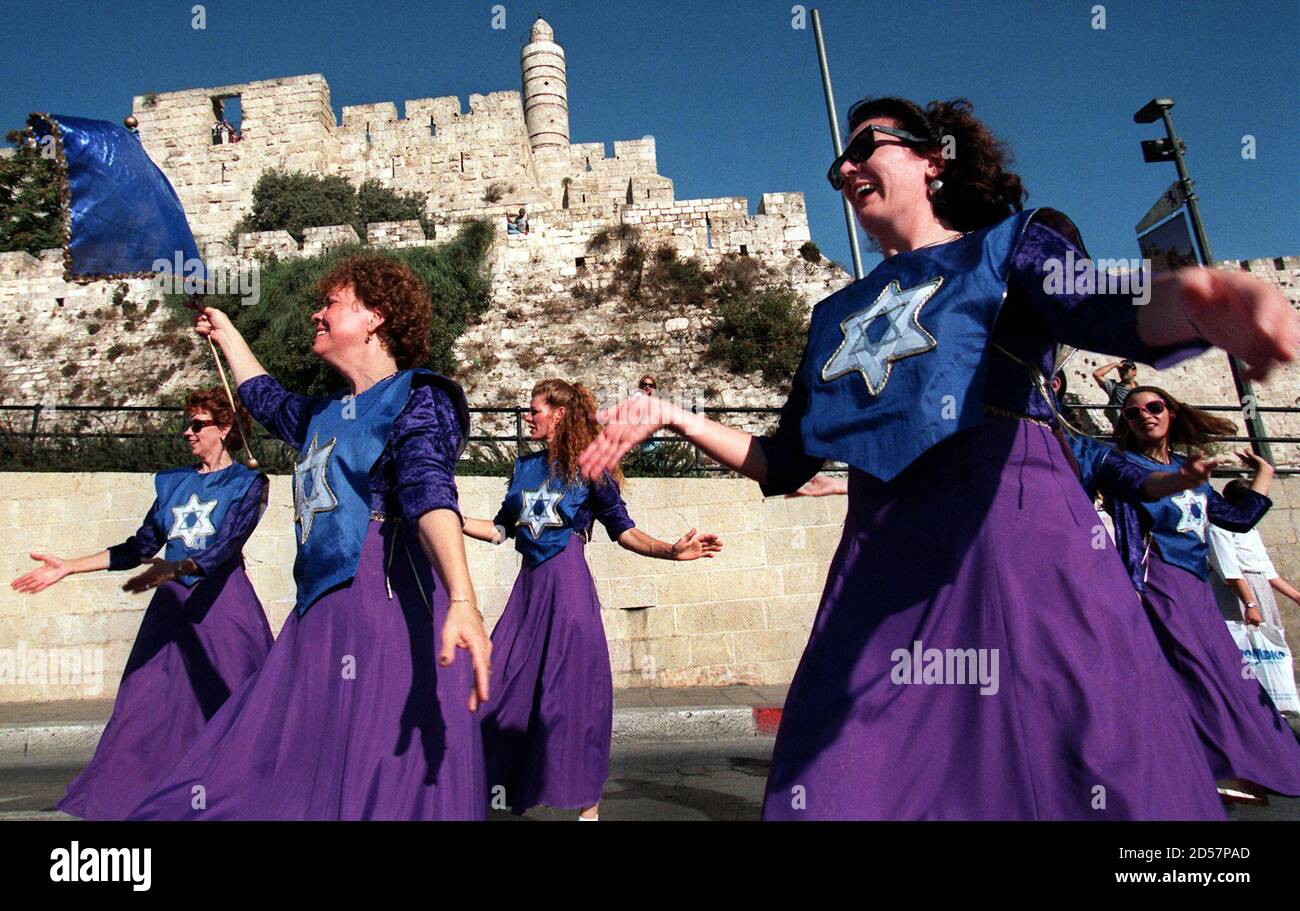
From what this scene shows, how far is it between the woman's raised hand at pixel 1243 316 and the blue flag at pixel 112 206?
3.33 m

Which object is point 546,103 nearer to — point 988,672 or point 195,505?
point 195,505

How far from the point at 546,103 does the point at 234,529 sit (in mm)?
48250

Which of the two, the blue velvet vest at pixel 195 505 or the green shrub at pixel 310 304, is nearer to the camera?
the blue velvet vest at pixel 195 505

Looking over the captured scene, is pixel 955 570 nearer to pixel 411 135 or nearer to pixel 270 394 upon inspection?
pixel 270 394

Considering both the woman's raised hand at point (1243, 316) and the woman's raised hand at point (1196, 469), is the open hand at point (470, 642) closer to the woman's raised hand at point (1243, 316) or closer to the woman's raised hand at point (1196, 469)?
the woman's raised hand at point (1243, 316)

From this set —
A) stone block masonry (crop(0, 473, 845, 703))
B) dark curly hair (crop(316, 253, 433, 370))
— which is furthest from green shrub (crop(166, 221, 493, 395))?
dark curly hair (crop(316, 253, 433, 370))

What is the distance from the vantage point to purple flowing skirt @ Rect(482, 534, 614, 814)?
4609mm

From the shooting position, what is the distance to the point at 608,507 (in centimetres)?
533

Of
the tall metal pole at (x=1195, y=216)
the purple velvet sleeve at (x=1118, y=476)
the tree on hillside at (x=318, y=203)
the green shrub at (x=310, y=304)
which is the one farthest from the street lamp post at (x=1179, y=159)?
the tree on hillside at (x=318, y=203)

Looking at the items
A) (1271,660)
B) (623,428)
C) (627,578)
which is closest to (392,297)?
(623,428)

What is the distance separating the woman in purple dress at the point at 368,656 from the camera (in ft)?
8.11
